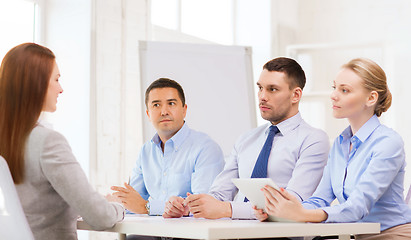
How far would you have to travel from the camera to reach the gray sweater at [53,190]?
1.56 meters

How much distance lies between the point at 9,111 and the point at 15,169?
176 mm

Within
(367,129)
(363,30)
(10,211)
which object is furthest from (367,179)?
(363,30)

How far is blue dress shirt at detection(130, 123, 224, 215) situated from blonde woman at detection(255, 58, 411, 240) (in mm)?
591

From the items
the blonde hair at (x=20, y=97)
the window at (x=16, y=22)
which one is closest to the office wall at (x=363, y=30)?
the window at (x=16, y=22)

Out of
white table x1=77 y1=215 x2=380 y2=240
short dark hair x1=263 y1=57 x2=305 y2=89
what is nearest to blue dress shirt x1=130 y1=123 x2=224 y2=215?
short dark hair x1=263 y1=57 x2=305 y2=89

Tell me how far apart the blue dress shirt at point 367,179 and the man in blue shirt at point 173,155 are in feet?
1.96

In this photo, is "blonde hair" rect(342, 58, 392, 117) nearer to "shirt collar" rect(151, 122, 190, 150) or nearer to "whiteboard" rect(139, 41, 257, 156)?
"shirt collar" rect(151, 122, 190, 150)

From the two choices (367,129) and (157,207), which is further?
(157,207)

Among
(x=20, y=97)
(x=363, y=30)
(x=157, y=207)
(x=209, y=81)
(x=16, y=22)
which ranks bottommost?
(x=157, y=207)

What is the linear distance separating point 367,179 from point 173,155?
99cm

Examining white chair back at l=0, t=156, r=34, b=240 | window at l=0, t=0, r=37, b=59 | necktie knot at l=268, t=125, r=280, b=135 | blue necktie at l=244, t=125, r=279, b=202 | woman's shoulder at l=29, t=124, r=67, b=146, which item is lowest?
white chair back at l=0, t=156, r=34, b=240

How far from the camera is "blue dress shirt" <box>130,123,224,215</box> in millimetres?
2457

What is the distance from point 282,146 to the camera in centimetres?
219

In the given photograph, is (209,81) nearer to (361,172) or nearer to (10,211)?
(361,172)
